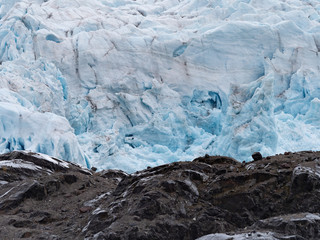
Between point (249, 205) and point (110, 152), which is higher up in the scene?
point (249, 205)

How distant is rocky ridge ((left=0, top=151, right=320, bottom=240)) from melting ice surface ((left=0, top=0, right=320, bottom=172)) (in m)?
6.79

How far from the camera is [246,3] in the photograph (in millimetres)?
20891

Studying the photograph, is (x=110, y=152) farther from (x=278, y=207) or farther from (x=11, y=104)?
(x=278, y=207)

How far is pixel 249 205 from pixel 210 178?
814 mm

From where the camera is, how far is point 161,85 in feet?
52.9

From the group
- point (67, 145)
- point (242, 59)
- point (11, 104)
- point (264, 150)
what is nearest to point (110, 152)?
point (67, 145)

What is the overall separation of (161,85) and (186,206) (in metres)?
12.3

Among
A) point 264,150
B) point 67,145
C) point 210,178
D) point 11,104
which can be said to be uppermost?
point 210,178

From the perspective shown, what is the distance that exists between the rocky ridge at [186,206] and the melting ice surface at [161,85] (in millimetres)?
6789

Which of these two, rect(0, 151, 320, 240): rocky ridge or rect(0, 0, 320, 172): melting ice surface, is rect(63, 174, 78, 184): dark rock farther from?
rect(0, 0, 320, 172): melting ice surface

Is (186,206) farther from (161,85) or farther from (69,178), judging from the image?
(161,85)

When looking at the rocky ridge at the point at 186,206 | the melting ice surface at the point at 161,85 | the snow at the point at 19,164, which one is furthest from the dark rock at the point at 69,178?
the melting ice surface at the point at 161,85

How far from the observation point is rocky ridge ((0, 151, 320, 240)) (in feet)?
11.7

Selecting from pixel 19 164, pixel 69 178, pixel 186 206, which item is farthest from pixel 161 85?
pixel 186 206
